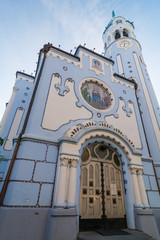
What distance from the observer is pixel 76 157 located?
5.43 m

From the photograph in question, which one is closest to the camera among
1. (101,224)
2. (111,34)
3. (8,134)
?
(101,224)

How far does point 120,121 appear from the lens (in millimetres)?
8250

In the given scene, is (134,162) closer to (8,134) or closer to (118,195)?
(118,195)

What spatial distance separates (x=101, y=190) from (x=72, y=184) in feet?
6.20

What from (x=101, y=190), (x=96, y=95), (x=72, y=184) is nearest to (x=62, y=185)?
(x=72, y=184)

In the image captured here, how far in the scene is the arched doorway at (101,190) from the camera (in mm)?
5512

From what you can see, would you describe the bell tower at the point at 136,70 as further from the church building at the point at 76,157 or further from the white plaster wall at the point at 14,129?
the white plaster wall at the point at 14,129

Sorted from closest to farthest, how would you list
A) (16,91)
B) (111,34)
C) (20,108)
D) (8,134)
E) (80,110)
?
(80,110) < (8,134) < (20,108) < (16,91) < (111,34)

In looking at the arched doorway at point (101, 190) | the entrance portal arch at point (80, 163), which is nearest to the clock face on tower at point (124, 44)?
the entrance portal arch at point (80, 163)

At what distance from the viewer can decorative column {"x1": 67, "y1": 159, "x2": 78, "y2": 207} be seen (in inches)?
186

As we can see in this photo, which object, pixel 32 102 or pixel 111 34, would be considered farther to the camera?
pixel 111 34

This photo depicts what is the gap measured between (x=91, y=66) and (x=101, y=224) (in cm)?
903

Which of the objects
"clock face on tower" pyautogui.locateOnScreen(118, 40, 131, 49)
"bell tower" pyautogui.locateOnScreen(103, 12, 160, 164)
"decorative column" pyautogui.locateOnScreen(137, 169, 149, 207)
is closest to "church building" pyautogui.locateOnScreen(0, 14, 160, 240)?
"decorative column" pyautogui.locateOnScreen(137, 169, 149, 207)

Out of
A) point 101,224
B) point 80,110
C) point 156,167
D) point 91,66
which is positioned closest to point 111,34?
point 91,66
